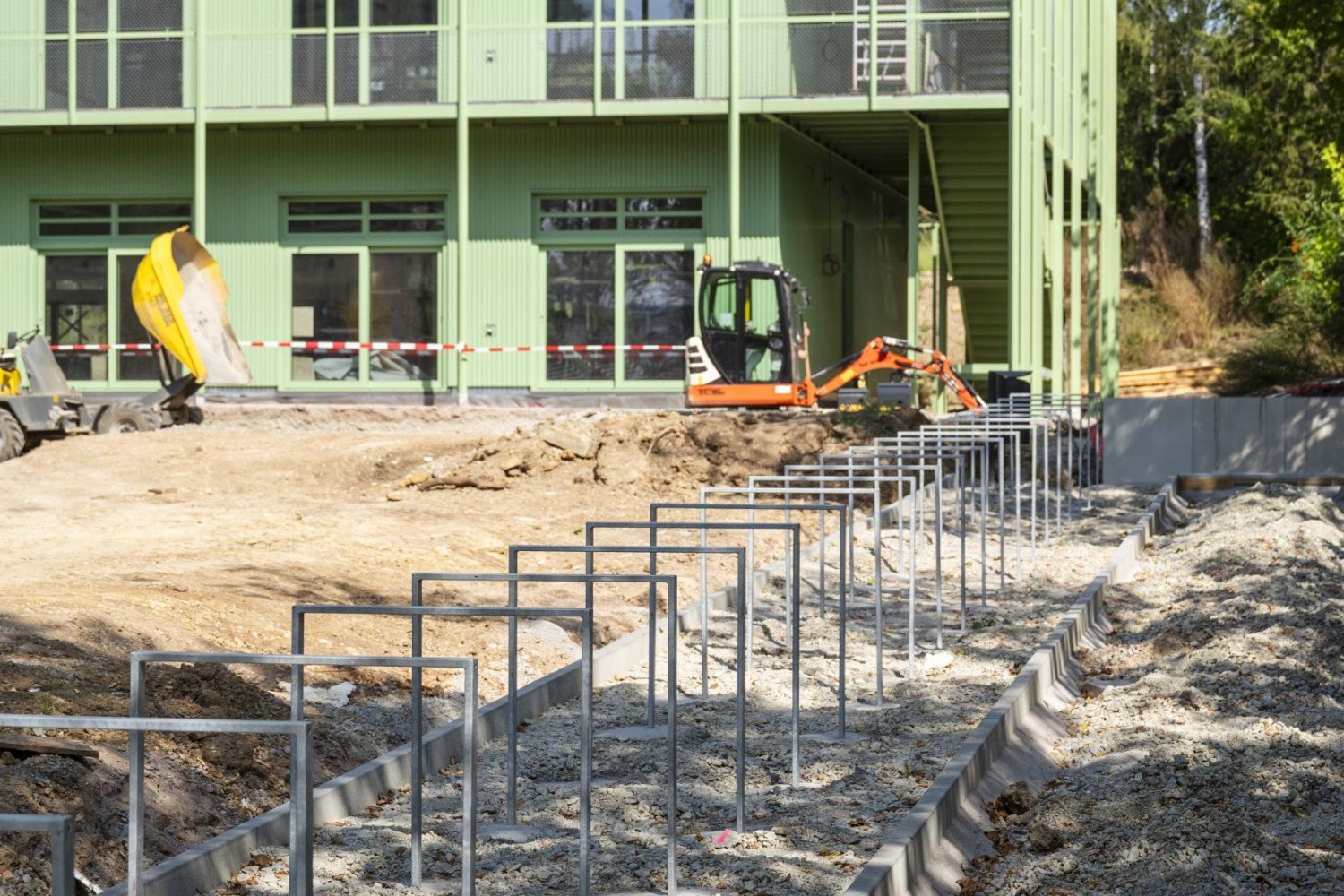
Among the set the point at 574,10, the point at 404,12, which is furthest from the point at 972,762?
the point at 404,12

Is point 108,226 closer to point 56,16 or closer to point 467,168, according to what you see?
point 56,16

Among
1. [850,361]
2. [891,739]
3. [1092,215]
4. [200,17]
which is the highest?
[200,17]

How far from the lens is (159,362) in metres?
26.2

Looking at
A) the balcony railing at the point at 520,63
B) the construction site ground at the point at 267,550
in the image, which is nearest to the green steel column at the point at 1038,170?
the balcony railing at the point at 520,63

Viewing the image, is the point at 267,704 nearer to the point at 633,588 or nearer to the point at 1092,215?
the point at 633,588

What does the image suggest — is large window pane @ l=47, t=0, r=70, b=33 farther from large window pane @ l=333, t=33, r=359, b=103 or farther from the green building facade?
large window pane @ l=333, t=33, r=359, b=103

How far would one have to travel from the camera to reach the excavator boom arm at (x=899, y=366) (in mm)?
26453

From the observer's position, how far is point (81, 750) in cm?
681

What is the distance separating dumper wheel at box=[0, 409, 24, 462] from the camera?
918 inches

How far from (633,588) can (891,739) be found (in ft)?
16.6

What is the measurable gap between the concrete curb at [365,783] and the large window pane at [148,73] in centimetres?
2093

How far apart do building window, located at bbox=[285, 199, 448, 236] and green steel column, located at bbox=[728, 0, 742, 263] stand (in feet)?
15.9

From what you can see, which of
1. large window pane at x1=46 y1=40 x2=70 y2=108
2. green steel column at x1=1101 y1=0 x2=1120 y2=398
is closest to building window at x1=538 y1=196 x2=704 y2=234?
large window pane at x1=46 y1=40 x2=70 y2=108

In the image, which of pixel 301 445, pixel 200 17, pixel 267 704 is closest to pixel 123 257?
pixel 200 17
